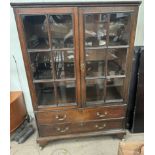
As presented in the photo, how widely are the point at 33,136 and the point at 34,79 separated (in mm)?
860

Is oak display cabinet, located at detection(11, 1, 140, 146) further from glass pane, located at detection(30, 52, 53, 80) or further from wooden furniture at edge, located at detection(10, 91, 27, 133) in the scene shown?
wooden furniture at edge, located at detection(10, 91, 27, 133)

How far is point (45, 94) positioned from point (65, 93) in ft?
0.69

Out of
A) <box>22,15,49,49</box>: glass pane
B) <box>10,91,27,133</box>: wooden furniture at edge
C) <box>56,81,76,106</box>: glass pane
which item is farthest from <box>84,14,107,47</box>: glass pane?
<box>10,91,27,133</box>: wooden furniture at edge

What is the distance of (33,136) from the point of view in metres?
2.12

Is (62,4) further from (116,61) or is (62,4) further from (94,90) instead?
(94,90)

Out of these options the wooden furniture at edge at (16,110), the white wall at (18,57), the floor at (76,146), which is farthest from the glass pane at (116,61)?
the wooden furniture at edge at (16,110)

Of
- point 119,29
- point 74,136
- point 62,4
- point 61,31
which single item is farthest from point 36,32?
point 74,136

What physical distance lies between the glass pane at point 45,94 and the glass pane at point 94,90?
37cm

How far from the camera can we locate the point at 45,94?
6.02 ft

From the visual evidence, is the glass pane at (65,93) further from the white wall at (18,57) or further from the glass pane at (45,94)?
the white wall at (18,57)
